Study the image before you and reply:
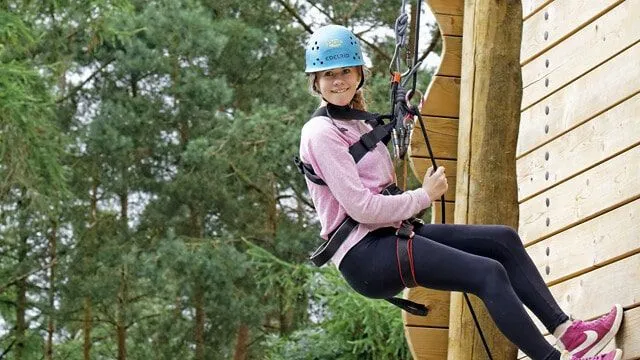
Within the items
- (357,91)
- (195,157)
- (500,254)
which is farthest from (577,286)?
(195,157)

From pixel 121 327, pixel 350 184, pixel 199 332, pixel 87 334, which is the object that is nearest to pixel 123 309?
pixel 121 327

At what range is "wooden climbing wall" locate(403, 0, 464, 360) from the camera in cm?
606

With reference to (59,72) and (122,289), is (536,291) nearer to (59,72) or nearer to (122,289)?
(59,72)

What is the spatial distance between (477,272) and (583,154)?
99 cm

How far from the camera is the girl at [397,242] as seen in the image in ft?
13.8

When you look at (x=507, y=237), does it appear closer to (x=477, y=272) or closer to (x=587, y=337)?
(x=477, y=272)

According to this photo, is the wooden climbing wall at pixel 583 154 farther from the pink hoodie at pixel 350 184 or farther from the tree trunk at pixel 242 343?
the tree trunk at pixel 242 343

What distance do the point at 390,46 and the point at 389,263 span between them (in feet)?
47.1

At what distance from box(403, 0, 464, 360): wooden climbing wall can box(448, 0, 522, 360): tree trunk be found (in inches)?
35.9

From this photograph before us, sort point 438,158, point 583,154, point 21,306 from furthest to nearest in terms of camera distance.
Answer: point 21,306 < point 438,158 < point 583,154

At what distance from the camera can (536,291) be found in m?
4.30

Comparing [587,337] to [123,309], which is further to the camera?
[123,309]

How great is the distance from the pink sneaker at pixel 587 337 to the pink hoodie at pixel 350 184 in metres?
0.57

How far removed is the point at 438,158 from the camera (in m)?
6.01
